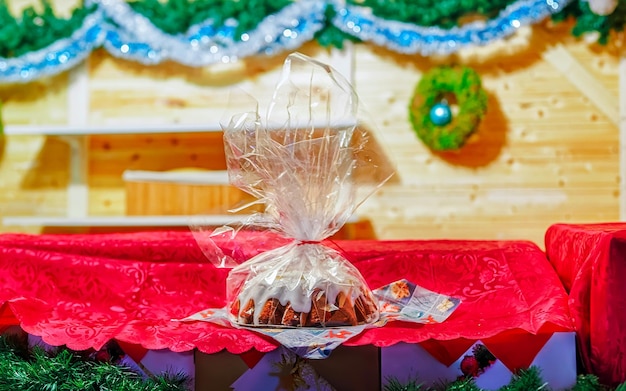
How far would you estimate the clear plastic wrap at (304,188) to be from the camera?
97cm

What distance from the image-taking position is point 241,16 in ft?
9.14

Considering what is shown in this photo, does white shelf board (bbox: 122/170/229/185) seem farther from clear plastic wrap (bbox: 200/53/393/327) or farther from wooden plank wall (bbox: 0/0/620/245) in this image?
clear plastic wrap (bbox: 200/53/393/327)

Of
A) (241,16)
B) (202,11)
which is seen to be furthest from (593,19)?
(202,11)

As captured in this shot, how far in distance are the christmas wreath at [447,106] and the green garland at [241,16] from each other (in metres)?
0.22

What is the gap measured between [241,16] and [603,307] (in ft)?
7.29

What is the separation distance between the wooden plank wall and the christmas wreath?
0.11m

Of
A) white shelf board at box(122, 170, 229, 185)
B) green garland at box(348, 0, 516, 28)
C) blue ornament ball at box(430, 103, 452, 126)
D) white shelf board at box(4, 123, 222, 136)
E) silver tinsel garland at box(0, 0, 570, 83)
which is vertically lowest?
white shelf board at box(122, 170, 229, 185)

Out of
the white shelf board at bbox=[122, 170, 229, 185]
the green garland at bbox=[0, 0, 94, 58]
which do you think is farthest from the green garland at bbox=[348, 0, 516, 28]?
the green garland at bbox=[0, 0, 94, 58]

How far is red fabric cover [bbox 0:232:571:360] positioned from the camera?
104 centimetres

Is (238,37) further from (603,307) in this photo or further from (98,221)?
(603,307)

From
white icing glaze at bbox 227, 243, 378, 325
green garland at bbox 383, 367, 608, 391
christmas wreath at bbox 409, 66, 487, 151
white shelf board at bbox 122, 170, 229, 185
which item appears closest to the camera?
green garland at bbox 383, 367, 608, 391

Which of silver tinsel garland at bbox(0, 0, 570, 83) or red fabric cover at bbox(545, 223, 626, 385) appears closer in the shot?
red fabric cover at bbox(545, 223, 626, 385)

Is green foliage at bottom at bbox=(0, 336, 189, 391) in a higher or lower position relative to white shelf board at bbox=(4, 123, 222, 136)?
lower

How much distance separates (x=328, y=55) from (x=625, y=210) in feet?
4.71
